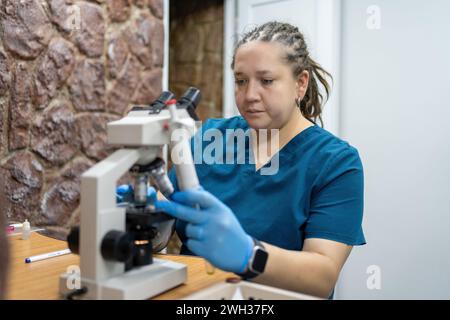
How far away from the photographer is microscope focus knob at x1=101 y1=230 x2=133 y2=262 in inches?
26.8

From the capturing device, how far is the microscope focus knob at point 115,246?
681mm

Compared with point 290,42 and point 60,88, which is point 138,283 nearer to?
point 290,42

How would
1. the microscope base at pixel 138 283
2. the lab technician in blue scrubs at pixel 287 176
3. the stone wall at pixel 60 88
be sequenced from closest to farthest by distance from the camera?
the microscope base at pixel 138 283
the lab technician in blue scrubs at pixel 287 176
the stone wall at pixel 60 88

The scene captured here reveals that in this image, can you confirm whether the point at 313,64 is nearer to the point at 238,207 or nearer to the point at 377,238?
the point at 238,207

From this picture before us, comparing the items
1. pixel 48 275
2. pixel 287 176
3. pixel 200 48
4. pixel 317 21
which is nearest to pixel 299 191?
pixel 287 176

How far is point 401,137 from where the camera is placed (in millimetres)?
2037

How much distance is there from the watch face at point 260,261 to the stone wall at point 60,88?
115 centimetres

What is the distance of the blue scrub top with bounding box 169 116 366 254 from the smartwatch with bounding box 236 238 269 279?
0.80ft

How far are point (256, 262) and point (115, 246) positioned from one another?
0.82 feet

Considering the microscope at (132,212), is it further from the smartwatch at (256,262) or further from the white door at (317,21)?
the white door at (317,21)

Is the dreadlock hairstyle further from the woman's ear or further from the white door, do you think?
the white door

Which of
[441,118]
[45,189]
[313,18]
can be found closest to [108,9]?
[45,189]

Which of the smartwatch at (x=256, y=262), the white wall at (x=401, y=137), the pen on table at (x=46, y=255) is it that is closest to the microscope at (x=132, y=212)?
the smartwatch at (x=256, y=262)
